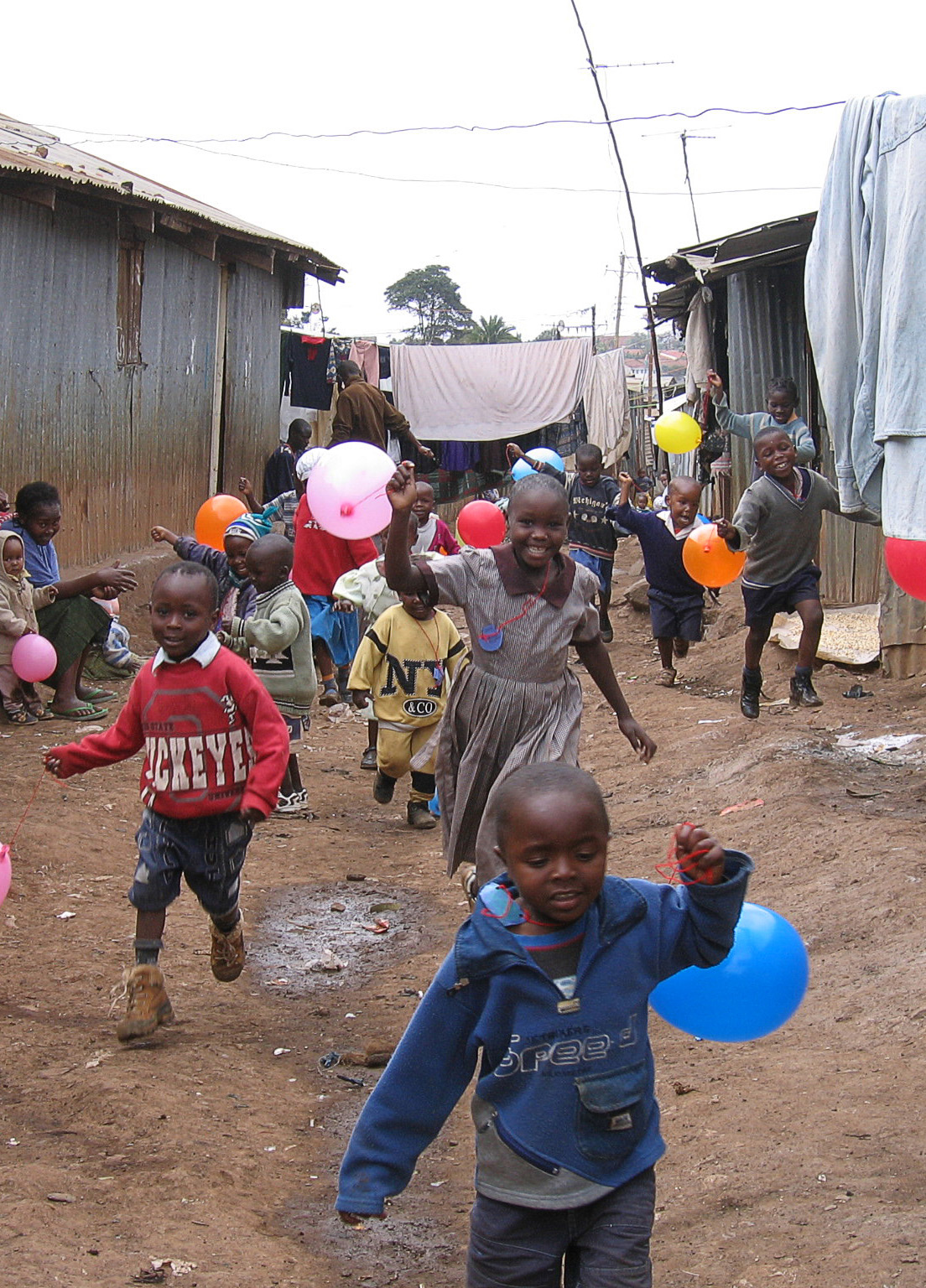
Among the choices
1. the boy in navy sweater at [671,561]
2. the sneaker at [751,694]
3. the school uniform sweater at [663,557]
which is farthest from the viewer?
the school uniform sweater at [663,557]

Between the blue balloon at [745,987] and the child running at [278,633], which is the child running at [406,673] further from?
the blue balloon at [745,987]

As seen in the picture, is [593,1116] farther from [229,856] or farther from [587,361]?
[587,361]

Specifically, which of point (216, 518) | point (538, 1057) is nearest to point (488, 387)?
point (216, 518)

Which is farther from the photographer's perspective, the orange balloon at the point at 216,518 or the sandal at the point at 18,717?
the orange balloon at the point at 216,518

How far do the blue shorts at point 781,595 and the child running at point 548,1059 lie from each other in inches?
230

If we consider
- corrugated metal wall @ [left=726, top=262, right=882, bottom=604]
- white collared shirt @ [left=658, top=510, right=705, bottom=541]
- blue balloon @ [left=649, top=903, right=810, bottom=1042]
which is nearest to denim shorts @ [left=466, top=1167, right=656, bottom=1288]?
blue balloon @ [left=649, top=903, right=810, bottom=1042]

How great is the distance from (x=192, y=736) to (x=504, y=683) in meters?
1.00

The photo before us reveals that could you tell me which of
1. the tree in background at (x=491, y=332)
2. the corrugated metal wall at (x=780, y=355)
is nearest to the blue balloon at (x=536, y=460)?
the corrugated metal wall at (x=780, y=355)

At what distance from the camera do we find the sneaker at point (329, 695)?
9.96m

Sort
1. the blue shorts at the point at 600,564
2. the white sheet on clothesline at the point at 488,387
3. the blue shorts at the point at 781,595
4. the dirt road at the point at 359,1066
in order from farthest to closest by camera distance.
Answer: the white sheet on clothesline at the point at 488,387 < the blue shorts at the point at 600,564 < the blue shorts at the point at 781,595 < the dirt road at the point at 359,1066

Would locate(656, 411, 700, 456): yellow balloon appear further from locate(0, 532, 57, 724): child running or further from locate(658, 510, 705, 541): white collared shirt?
locate(0, 532, 57, 724): child running

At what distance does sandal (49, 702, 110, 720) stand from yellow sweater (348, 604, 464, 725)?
2.78 meters

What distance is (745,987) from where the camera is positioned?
8.41 ft

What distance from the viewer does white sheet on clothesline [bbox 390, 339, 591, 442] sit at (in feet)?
72.1
